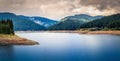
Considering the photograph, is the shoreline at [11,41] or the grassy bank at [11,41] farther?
the grassy bank at [11,41]

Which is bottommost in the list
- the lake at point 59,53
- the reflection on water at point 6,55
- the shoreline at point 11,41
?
the lake at point 59,53

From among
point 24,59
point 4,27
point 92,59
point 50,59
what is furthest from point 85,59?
point 4,27

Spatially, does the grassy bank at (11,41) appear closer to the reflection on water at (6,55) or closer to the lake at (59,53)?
the lake at (59,53)

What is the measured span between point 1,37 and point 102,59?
1887 inches

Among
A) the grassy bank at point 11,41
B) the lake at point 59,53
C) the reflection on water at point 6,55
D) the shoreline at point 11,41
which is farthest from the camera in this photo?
the grassy bank at point 11,41

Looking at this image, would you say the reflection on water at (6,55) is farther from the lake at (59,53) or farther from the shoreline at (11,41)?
the shoreline at (11,41)

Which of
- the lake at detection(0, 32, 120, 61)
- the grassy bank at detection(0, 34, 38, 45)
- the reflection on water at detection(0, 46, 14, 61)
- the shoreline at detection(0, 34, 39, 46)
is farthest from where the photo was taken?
the grassy bank at detection(0, 34, 38, 45)

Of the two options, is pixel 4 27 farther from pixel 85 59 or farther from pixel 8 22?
pixel 85 59

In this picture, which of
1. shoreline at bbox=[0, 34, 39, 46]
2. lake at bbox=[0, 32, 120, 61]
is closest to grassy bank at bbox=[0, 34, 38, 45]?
shoreline at bbox=[0, 34, 39, 46]

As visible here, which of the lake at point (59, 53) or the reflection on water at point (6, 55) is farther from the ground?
the reflection on water at point (6, 55)

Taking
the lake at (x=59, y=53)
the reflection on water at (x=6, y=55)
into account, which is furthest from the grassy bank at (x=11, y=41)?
the reflection on water at (x=6, y=55)

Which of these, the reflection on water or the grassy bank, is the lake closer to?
the reflection on water

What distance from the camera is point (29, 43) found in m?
103

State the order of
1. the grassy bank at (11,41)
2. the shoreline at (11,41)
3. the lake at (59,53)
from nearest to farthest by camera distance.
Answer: the lake at (59,53) < the shoreline at (11,41) < the grassy bank at (11,41)
